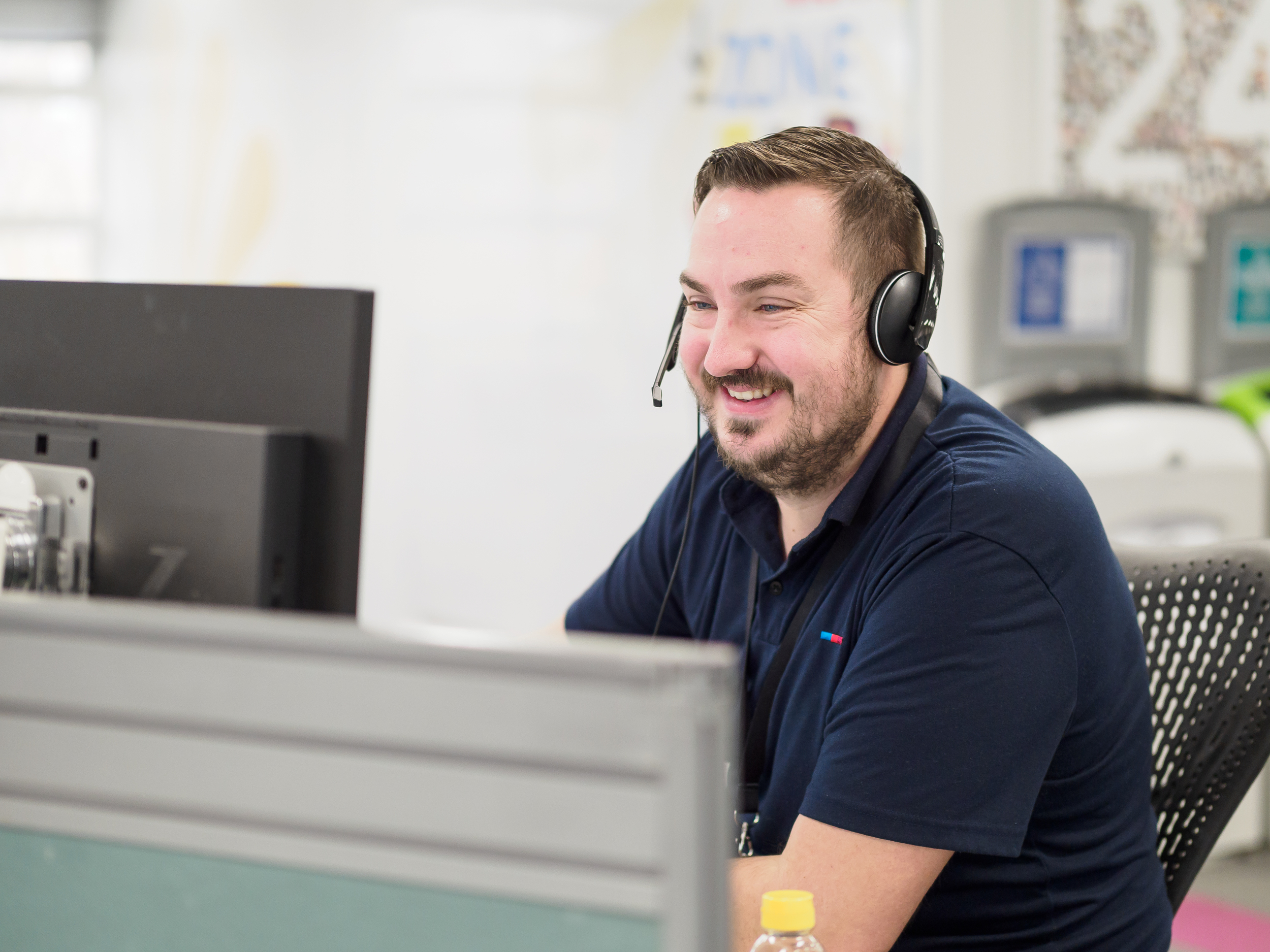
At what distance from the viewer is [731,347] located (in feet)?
3.87

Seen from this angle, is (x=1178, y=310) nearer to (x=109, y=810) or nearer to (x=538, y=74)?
(x=538, y=74)

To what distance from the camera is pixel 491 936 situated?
45 centimetres

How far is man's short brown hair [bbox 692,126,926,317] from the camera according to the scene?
45.8 inches

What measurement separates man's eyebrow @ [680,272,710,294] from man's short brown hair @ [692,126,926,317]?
3.4 inches

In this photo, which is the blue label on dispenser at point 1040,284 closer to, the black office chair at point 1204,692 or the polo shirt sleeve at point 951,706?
the black office chair at point 1204,692

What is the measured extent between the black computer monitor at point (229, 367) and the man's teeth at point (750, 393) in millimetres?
491

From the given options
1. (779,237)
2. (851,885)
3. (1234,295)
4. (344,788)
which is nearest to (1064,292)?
(1234,295)

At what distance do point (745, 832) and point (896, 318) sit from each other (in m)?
0.47

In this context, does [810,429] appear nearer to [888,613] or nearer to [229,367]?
[888,613]

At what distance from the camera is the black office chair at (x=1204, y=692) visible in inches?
45.7

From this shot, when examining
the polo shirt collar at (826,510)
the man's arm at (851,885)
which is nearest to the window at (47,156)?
the polo shirt collar at (826,510)

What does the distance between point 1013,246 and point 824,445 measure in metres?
1.65

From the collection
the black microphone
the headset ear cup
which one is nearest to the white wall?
the black microphone

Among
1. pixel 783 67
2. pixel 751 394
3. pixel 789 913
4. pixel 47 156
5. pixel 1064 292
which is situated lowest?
pixel 789 913
